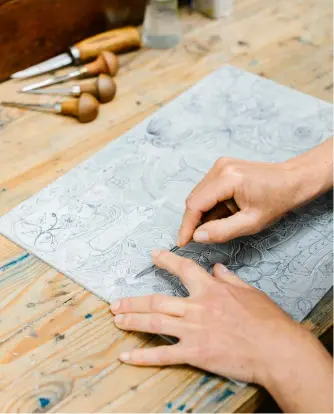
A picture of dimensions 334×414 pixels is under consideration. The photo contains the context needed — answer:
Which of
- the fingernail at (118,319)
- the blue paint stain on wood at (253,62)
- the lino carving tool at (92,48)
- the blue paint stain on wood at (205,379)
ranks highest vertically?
the lino carving tool at (92,48)

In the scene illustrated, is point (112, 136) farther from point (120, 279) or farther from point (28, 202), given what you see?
point (120, 279)

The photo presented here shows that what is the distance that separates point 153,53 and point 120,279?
2.12 ft

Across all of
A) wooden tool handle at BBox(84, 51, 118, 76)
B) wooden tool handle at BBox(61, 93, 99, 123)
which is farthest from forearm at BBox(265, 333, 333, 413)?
wooden tool handle at BBox(84, 51, 118, 76)

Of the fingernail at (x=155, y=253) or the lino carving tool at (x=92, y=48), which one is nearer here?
the fingernail at (x=155, y=253)

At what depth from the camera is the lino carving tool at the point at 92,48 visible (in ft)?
4.10

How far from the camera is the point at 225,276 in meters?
0.83

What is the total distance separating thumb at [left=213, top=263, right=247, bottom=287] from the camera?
82 cm

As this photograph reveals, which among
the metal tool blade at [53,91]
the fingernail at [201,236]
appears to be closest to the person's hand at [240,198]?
the fingernail at [201,236]

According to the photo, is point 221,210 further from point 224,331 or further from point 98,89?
point 98,89

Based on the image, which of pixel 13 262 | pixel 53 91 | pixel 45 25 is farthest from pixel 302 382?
pixel 45 25

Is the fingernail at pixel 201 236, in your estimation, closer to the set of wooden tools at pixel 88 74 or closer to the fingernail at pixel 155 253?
the fingernail at pixel 155 253

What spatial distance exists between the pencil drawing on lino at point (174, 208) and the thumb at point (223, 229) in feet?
0.15

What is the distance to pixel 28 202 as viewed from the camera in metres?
0.97

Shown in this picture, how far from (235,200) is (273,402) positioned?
273mm
